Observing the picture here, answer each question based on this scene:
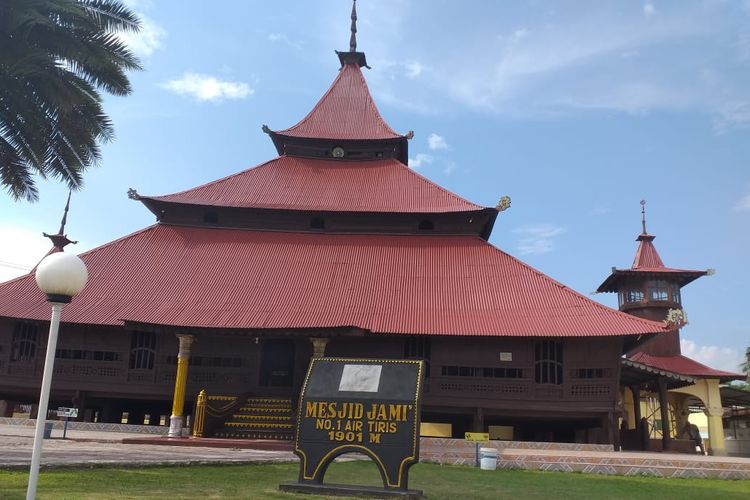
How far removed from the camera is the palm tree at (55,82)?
1151cm

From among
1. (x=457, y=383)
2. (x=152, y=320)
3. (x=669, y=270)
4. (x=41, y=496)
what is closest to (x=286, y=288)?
(x=152, y=320)

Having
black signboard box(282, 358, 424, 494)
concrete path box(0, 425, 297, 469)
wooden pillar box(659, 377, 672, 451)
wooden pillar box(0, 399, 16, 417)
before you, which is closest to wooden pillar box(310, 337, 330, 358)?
concrete path box(0, 425, 297, 469)

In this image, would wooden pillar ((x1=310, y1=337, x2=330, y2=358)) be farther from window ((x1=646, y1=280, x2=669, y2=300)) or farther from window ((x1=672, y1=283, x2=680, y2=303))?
window ((x1=672, y1=283, x2=680, y2=303))

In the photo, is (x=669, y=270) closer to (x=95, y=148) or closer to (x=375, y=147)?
(x=375, y=147)

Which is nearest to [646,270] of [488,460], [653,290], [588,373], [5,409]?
[653,290]

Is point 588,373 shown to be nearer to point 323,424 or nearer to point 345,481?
point 345,481

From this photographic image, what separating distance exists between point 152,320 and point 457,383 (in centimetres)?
998

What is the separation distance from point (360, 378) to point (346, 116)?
2354cm

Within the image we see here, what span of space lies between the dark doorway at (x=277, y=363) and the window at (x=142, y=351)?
12.2 feet

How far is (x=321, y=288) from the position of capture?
22.5 meters

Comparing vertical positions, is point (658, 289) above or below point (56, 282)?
above

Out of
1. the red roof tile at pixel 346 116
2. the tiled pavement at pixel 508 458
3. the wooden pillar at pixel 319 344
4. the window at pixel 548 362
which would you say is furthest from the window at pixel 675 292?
the wooden pillar at pixel 319 344

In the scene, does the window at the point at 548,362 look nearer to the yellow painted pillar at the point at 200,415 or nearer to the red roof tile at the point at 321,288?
the red roof tile at the point at 321,288

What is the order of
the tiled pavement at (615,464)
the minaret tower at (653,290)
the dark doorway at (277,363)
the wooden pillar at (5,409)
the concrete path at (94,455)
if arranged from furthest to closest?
the minaret tower at (653,290) < the wooden pillar at (5,409) < the dark doorway at (277,363) < the tiled pavement at (615,464) < the concrete path at (94,455)
